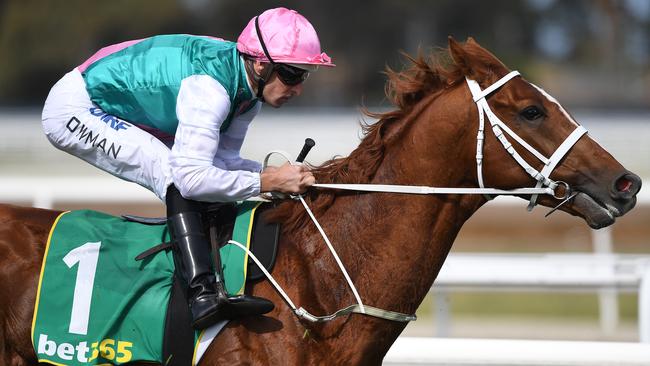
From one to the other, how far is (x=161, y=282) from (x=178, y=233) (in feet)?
0.65

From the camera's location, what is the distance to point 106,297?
341 cm

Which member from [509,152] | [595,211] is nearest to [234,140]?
[509,152]

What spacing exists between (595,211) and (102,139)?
1.73m

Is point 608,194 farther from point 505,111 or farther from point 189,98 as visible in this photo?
point 189,98

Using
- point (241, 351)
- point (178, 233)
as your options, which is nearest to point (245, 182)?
point (178, 233)

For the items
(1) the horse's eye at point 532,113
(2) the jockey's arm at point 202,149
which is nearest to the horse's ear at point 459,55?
(1) the horse's eye at point 532,113

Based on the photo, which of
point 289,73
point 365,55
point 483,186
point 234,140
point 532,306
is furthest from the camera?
point 365,55

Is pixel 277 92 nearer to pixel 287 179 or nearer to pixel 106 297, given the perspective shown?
pixel 287 179

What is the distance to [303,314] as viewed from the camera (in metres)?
3.30

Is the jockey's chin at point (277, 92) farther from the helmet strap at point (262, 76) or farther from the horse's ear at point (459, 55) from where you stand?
the horse's ear at point (459, 55)

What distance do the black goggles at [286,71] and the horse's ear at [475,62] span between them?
0.52m

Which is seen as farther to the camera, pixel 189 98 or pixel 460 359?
pixel 460 359

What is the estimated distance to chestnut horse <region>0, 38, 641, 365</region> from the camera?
330 centimetres

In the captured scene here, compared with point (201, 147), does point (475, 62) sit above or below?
above
